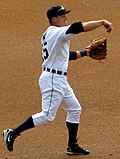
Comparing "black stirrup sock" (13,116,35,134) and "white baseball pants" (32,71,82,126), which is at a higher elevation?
"white baseball pants" (32,71,82,126)

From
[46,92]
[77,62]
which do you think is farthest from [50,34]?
[77,62]

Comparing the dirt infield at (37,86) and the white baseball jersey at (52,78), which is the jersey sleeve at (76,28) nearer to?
the white baseball jersey at (52,78)

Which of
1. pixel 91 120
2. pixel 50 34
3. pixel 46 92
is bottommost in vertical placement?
pixel 91 120

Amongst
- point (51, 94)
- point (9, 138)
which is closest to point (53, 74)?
point (51, 94)

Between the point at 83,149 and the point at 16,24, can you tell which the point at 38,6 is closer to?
the point at 16,24

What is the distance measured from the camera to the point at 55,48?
21.6ft

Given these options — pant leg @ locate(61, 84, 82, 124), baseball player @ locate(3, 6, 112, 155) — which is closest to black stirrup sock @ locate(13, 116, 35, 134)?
baseball player @ locate(3, 6, 112, 155)

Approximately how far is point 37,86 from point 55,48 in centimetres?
353

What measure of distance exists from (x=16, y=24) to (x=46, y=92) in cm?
641

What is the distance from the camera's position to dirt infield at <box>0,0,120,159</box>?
7234mm

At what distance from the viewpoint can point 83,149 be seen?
6.92 meters

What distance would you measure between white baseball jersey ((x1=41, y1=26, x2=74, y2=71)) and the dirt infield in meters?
1.07

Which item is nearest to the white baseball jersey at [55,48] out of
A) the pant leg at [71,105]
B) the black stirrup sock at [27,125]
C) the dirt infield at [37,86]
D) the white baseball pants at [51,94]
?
the white baseball pants at [51,94]

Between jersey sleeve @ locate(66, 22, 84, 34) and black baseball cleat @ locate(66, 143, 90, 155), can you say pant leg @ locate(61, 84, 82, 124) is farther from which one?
jersey sleeve @ locate(66, 22, 84, 34)
